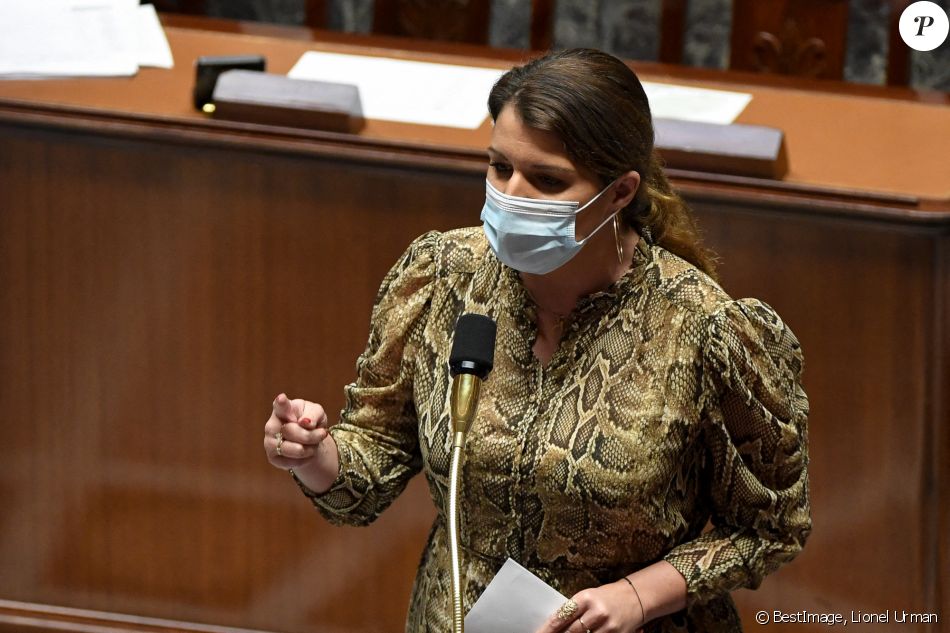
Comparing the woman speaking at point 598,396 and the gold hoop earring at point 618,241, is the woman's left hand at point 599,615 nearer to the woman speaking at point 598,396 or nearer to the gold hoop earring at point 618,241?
the woman speaking at point 598,396

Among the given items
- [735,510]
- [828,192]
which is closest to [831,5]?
[828,192]

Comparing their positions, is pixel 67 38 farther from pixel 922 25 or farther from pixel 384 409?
pixel 922 25

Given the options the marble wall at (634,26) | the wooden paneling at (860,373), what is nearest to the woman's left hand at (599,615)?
the wooden paneling at (860,373)

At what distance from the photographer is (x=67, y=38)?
3264mm

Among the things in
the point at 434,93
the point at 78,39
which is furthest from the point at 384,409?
the point at 78,39

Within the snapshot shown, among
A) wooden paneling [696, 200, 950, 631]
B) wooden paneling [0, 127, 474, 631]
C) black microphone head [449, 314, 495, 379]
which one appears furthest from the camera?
wooden paneling [0, 127, 474, 631]

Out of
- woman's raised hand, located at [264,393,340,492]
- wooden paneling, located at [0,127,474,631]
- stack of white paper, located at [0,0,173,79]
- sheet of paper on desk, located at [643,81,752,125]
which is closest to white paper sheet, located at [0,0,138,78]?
stack of white paper, located at [0,0,173,79]

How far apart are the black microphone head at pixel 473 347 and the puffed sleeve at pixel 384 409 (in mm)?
312

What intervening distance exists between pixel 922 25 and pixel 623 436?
2163mm

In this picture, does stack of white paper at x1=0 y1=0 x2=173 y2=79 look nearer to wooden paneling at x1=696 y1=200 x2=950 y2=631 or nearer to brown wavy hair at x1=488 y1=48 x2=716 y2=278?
wooden paneling at x1=696 y1=200 x2=950 y2=631

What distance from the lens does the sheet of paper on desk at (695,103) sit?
3.08 meters

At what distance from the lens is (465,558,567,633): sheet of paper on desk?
5.75 feet

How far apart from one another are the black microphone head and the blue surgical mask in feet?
0.53

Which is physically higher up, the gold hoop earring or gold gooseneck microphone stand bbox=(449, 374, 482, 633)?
the gold hoop earring
